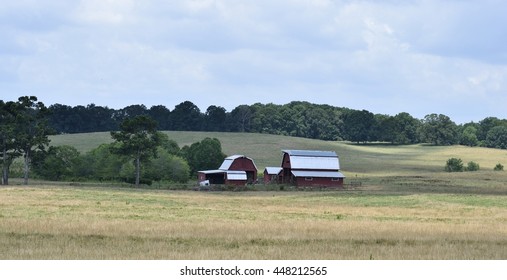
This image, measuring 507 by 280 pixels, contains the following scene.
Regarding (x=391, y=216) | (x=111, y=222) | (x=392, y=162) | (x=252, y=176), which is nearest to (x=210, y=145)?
(x=252, y=176)

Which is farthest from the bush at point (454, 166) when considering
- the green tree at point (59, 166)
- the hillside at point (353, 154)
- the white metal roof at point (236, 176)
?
the green tree at point (59, 166)

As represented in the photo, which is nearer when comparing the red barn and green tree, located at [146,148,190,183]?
the red barn

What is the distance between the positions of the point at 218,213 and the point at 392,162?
126m

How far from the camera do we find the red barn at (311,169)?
112500mm

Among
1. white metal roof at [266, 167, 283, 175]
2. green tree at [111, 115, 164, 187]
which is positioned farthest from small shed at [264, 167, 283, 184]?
green tree at [111, 115, 164, 187]

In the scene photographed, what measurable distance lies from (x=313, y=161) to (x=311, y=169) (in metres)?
1.57

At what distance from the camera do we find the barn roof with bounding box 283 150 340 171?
115 meters

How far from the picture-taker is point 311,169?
114562 millimetres

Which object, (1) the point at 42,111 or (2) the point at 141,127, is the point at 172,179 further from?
(1) the point at 42,111

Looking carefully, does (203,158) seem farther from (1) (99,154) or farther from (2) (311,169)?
(2) (311,169)

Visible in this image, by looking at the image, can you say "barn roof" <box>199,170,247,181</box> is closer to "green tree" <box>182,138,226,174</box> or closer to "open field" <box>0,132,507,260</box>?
"green tree" <box>182,138,226,174</box>

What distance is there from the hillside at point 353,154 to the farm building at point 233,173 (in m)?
24.4

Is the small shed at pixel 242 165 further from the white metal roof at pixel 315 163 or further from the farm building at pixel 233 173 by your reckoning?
the white metal roof at pixel 315 163

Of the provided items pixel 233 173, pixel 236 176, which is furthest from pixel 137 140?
pixel 236 176
